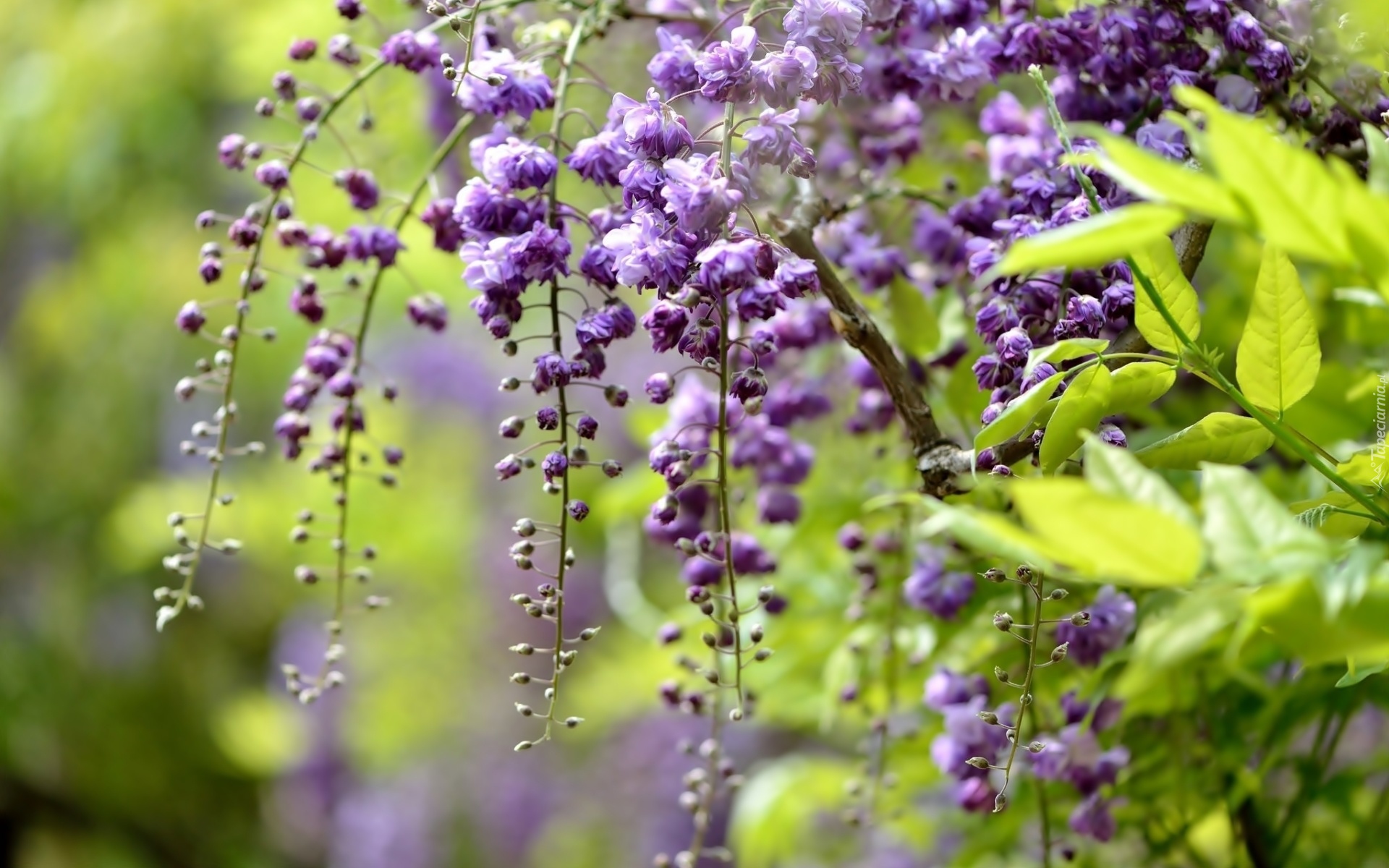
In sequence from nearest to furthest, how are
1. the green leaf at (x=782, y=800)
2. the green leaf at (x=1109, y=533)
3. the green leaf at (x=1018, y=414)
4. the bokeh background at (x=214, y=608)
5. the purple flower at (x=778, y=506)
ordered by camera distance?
the green leaf at (x=1109, y=533) < the green leaf at (x=1018, y=414) < the purple flower at (x=778, y=506) < the green leaf at (x=782, y=800) < the bokeh background at (x=214, y=608)

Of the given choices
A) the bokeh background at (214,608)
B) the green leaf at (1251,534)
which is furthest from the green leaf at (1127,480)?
the bokeh background at (214,608)

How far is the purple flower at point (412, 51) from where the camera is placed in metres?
0.46

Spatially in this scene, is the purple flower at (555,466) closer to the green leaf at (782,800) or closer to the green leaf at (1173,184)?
the green leaf at (1173,184)

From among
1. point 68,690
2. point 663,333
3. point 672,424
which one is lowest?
point 68,690

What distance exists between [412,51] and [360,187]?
71 mm

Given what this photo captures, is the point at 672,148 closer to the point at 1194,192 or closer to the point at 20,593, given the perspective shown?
A: the point at 1194,192

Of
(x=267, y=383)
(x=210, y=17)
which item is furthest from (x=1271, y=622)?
(x=267, y=383)

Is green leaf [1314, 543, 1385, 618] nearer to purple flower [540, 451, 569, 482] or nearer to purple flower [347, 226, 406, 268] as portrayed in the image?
purple flower [540, 451, 569, 482]

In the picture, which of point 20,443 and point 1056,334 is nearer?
point 1056,334

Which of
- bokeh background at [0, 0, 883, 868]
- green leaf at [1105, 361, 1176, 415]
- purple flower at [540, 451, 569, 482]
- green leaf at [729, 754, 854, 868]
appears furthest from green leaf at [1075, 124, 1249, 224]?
bokeh background at [0, 0, 883, 868]

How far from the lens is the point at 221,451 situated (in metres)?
0.50

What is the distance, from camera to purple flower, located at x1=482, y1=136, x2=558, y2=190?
399mm

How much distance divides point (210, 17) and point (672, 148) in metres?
1.10

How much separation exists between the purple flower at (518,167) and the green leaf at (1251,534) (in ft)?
0.76
